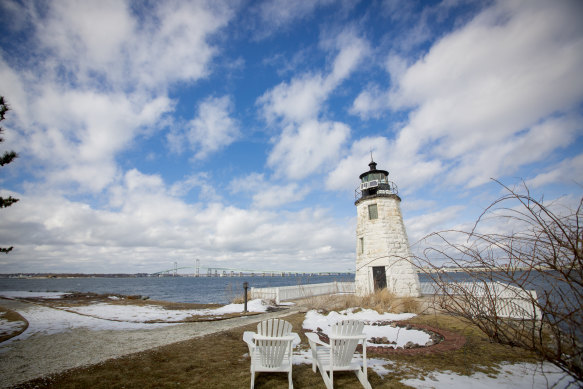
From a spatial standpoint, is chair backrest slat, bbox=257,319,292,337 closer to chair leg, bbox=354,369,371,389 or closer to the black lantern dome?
chair leg, bbox=354,369,371,389

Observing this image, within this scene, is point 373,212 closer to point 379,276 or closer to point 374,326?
point 379,276

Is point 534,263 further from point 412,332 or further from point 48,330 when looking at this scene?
point 48,330

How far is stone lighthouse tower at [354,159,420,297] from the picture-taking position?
46.2 ft

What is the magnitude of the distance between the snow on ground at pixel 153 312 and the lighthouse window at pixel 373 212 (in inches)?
310

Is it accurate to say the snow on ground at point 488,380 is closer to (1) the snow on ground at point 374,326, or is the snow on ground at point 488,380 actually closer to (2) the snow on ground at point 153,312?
(1) the snow on ground at point 374,326

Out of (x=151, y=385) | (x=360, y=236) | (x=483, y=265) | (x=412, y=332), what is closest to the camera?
(x=483, y=265)

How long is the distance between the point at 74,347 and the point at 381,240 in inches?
526

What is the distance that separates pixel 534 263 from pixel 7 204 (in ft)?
37.0

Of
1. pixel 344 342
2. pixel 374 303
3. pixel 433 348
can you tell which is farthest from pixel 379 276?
pixel 344 342

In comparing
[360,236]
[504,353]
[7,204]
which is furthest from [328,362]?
[360,236]

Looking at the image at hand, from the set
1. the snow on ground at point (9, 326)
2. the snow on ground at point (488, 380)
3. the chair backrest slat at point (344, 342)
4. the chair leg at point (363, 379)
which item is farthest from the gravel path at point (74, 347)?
the snow on ground at point (488, 380)

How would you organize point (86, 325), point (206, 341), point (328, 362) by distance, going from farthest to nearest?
point (86, 325), point (206, 341), point (328, 362)

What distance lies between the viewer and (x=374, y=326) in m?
7.75

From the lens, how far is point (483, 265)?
2400 millimetres
